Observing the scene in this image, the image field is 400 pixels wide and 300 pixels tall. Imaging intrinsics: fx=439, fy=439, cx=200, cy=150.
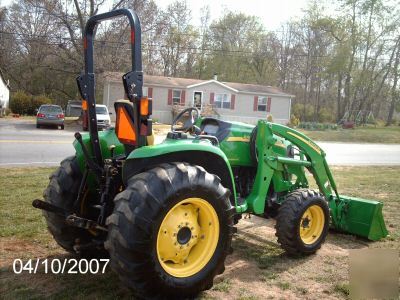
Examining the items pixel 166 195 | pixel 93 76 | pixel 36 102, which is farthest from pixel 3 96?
pixel 166 195

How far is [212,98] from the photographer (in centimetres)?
3747

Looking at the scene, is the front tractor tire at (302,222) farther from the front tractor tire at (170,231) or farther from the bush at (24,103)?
the bush at (24,103)

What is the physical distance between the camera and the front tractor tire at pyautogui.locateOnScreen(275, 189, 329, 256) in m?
4.86

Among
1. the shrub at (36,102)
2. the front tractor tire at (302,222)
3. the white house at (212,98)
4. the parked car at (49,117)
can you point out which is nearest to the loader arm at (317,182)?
the front tractor tire at (302,222)

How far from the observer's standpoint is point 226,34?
2115 inches

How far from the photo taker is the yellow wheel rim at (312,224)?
5121 millimetres

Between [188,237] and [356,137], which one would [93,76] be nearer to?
[188,237]

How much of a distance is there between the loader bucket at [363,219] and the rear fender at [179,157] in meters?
2.41

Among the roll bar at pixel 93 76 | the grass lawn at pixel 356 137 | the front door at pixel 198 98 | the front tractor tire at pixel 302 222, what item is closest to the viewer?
the roll bar at pixel 93 76

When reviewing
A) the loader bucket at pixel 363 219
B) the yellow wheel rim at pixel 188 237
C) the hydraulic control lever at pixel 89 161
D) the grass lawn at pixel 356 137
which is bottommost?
the grass lawn at pixel 356 137

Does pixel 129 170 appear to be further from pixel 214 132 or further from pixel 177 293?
pixel 214 132

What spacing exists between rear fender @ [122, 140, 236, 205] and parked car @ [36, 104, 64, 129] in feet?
73.9

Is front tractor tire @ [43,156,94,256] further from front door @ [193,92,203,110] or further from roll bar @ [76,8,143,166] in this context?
front door @ [193,92,203,110]

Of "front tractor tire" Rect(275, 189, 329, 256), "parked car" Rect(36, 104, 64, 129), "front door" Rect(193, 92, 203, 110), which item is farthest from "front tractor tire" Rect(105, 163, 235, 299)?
"front door" Rect(193, 92, 203, 110)
